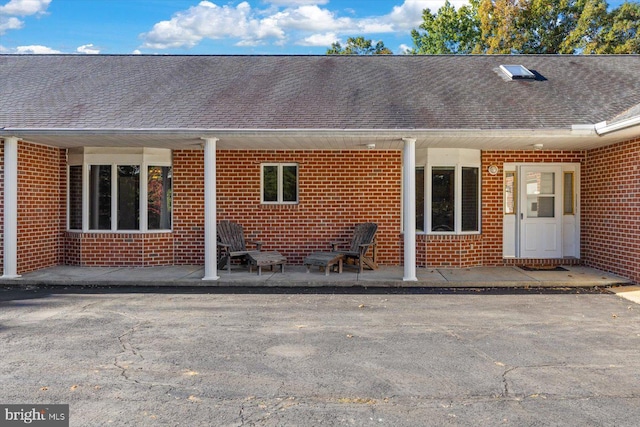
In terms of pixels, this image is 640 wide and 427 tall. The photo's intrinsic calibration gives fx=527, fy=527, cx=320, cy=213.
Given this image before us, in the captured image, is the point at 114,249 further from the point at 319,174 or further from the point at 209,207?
the point at 319,174

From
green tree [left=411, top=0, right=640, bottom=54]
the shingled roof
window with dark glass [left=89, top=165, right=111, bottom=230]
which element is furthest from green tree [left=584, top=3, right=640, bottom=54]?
window with dark glass [left=89, top=165, right=111, bottom=230]

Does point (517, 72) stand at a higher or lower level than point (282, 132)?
higher

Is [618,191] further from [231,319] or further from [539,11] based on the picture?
[539,11]

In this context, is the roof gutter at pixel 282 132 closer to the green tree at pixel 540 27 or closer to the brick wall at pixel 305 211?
the brick wall at pixel 305 211

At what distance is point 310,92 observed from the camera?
1104 centimetres

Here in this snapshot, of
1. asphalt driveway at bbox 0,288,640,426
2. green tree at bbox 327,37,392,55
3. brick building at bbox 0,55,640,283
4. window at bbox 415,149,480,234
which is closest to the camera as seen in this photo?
asphalt driveway at bbox 0,288,640,426

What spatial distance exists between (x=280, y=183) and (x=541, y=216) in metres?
5.81

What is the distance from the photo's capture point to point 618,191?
996 cm

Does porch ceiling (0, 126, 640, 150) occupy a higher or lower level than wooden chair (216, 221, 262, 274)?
higher

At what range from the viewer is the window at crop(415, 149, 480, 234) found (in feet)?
36.4

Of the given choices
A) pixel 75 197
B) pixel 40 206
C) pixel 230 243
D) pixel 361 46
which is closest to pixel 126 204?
pixel 75 197

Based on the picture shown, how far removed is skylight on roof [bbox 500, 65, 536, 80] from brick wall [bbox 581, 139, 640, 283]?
2207 millimetres

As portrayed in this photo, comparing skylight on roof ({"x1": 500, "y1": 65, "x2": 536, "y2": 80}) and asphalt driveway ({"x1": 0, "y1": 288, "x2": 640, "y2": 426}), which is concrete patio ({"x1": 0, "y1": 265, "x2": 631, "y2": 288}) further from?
skylight on roof ({"x1": 500, "y1": 65, "x2": 536, "y2": 80})

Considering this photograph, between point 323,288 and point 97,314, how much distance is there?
147 inches
